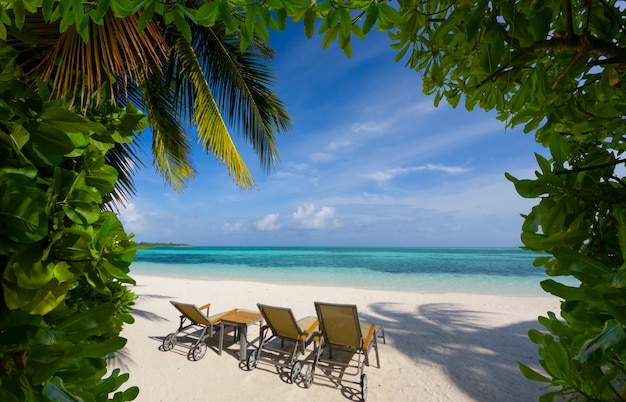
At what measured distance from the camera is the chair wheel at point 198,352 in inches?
156

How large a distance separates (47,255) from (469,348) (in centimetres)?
539

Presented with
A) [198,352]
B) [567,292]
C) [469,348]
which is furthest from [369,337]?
[567,292]

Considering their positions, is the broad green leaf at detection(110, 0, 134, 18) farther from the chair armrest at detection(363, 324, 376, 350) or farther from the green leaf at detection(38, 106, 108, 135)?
the chair armrest at detection(363, 324, 376, 350)

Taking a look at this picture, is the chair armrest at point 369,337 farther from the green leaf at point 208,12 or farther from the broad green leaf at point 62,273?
the green leaf at point 208,12

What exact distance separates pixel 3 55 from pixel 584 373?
1.40 metres

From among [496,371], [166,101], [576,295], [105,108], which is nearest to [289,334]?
[496,371]

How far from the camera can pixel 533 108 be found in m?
1.08

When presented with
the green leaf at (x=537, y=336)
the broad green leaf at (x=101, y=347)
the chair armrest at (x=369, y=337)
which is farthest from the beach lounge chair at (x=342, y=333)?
the broad green leaf at (x=101, y=347)

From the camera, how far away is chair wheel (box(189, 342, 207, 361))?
396 centimetres

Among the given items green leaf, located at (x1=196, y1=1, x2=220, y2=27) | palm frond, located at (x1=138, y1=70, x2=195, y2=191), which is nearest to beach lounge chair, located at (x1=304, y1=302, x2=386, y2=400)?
green leaf, located at (x1=196, y1=1, x2=220, y2=27)

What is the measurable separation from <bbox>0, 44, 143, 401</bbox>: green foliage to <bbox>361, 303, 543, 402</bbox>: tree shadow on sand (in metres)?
3.80

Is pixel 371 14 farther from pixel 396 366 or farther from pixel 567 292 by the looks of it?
pixel 396 366

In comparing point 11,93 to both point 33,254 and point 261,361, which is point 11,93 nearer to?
point 33,254

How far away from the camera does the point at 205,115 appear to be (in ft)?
16.0
